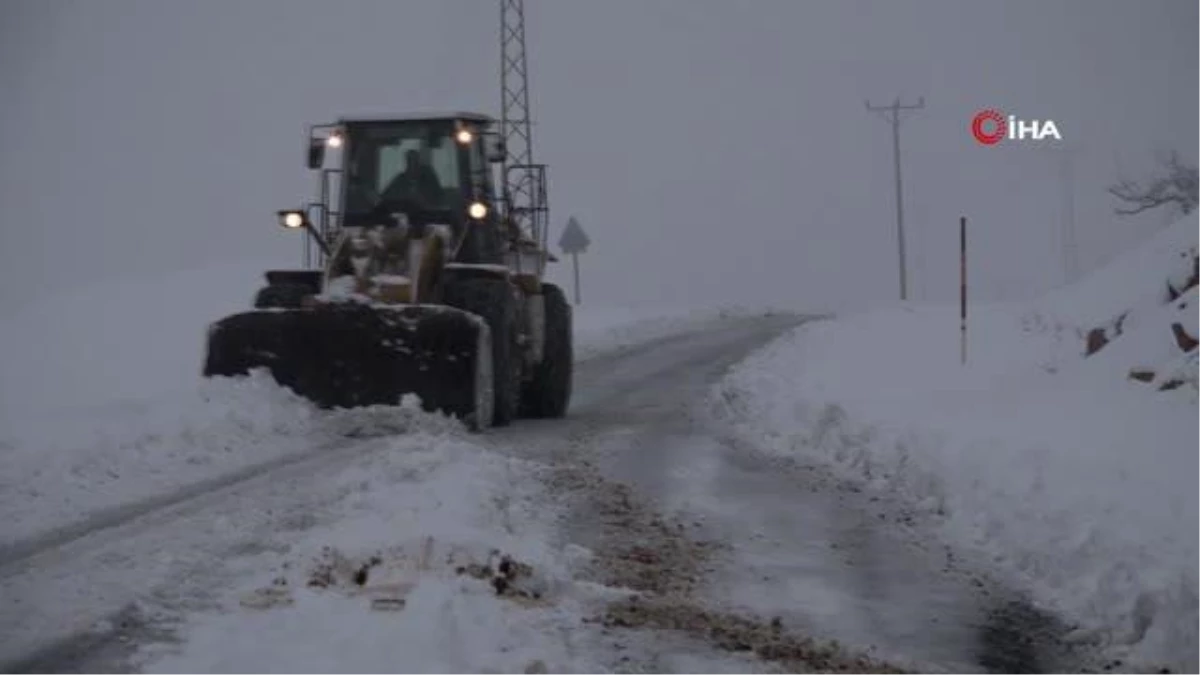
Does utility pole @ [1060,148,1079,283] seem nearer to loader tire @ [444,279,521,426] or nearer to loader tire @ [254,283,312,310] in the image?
loader tire @ [444,279,521,426]

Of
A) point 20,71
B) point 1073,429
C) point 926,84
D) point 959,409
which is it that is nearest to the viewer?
point 1073,429

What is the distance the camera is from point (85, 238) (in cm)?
7794

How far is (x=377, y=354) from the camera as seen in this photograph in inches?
473

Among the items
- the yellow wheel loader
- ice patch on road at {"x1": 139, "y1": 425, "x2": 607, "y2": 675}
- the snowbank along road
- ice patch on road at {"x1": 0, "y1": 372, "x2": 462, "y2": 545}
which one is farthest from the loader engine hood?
ice patch on road at {"x1": 139, "y1": 425, "x2": 607, "y2": 675}

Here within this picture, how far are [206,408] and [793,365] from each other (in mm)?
10798

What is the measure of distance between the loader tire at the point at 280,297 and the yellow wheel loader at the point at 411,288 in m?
0.02

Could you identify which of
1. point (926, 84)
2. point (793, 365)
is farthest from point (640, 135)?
point (793, 365)

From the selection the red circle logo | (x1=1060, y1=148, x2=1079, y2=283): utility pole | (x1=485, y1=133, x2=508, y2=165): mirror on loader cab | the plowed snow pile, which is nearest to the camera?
the plowed snow pile

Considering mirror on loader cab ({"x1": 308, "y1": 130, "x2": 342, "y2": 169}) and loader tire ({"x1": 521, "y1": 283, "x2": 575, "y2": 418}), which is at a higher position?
mirror on loader cab ({"x1": 308, "y1": 130, "x2": 342, "y2": 169})

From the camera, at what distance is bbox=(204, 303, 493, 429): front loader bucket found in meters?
12.0

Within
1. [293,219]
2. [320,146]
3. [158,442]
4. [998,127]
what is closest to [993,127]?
A: [998,127]

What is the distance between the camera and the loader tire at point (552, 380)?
1494 cm

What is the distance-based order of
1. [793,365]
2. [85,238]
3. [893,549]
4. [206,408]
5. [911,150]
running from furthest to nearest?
[911,150] < [85,238] < [793,365] < [206,408] < [893,549]

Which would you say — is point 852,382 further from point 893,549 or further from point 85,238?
point 85,238
